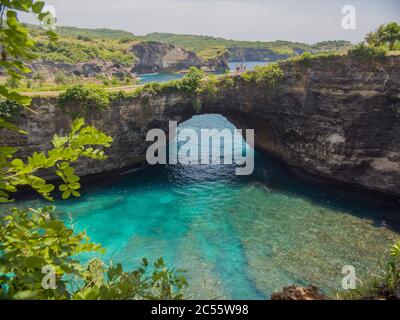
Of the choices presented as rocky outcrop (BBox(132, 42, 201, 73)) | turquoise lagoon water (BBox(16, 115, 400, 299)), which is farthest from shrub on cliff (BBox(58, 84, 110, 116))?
rocky outcrop (BBox(132, 42, 201, 73))

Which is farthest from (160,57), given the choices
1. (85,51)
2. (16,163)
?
(16,163)

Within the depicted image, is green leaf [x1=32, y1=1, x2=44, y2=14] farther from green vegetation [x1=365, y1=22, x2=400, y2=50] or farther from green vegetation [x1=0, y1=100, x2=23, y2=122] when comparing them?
green vegetation [x1=365, y1=22, x2=400, y2=50]

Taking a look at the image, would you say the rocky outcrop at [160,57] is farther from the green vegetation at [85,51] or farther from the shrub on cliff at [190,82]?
the shrub on cliff at [190,82]

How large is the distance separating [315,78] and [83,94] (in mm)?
19621

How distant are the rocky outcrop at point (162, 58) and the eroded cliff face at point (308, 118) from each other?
300 ft

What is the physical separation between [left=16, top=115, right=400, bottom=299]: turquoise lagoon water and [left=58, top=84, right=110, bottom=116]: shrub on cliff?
22.7ft

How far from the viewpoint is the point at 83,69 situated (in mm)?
93625

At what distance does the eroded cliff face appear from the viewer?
25578mm

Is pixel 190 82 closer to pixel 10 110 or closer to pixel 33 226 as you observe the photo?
pixel 10 110

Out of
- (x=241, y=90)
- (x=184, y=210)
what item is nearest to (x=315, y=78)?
(x=241, y=90)

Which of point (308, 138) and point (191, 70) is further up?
point (191, 70)

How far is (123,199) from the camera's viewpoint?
88.6 ft

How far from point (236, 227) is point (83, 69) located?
85.2 meters
